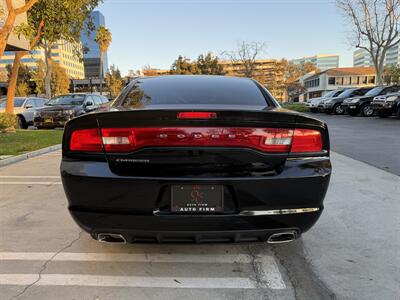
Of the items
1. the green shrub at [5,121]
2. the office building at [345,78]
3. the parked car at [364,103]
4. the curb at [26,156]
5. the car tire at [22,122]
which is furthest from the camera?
the office building at [345,78]

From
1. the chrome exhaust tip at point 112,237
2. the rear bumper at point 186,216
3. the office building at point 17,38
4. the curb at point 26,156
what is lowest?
the curb at point 26,156

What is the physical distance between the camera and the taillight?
8.86 feet

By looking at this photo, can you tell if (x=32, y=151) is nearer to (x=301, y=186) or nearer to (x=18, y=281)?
(x=18, y=281)

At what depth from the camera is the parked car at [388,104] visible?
1875 cm

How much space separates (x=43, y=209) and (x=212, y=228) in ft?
9.46

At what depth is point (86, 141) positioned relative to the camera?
9.37 feet

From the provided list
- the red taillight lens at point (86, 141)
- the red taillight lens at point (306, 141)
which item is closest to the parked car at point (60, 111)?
the red taillight lens at point (86, 141)

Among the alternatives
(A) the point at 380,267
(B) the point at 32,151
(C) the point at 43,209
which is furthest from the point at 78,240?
(B) the point at 32,151

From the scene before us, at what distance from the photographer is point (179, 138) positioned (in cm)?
270

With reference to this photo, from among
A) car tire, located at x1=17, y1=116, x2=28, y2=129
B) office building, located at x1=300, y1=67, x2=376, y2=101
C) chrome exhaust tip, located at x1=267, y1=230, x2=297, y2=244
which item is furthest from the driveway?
office building, located at x1=300, y1=67, x2=376, y2=101

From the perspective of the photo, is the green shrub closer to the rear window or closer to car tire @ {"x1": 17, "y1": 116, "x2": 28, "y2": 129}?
car tire @ {"x1": 17, "y1": 116, "x2": 28, "y2": 129}

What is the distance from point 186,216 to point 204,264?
740 millimetres

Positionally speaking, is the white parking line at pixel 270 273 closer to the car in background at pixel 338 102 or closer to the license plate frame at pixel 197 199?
the license plate frame at pixel 197 199

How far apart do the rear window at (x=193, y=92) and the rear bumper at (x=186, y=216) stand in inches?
29.6
